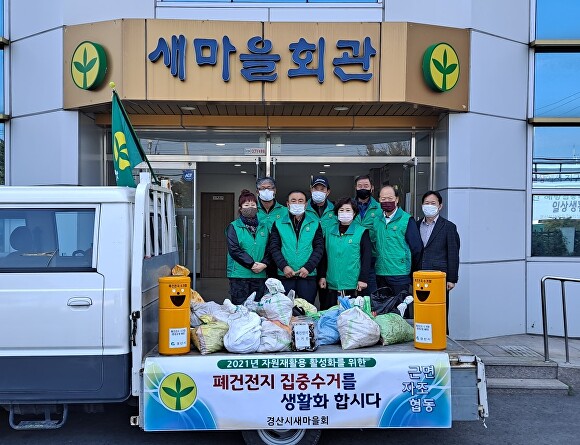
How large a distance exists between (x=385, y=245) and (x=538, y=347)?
9.62 feet

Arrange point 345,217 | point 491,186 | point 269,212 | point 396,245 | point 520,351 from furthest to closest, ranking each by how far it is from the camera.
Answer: point 491,186 < point 520,351 < point 269,212 < point 396,245 < point 345,217

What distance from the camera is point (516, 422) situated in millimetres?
4660

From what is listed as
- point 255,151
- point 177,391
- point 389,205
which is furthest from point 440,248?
point 255,151

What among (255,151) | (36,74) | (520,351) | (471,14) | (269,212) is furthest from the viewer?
(255,151)

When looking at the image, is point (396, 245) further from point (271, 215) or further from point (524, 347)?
point (524, 347)

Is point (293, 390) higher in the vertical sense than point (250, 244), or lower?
lower

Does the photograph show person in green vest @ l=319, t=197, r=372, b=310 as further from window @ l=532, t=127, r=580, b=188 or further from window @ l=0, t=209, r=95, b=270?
window @ l=532, t=127, r=580, b=188

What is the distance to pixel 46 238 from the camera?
3641mm

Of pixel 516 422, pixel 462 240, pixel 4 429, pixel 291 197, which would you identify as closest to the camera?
pixel 4 429

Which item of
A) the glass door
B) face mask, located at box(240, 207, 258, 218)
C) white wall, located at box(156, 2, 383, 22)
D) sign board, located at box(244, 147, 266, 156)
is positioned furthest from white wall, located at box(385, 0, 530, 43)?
face mask, located at box(240, 207, 258, 218)

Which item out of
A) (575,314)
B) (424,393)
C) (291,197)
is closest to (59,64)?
(291,197)

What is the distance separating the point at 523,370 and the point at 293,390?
336cm

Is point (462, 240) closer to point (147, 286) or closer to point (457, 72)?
point (457, 72)

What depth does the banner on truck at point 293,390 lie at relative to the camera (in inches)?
134
